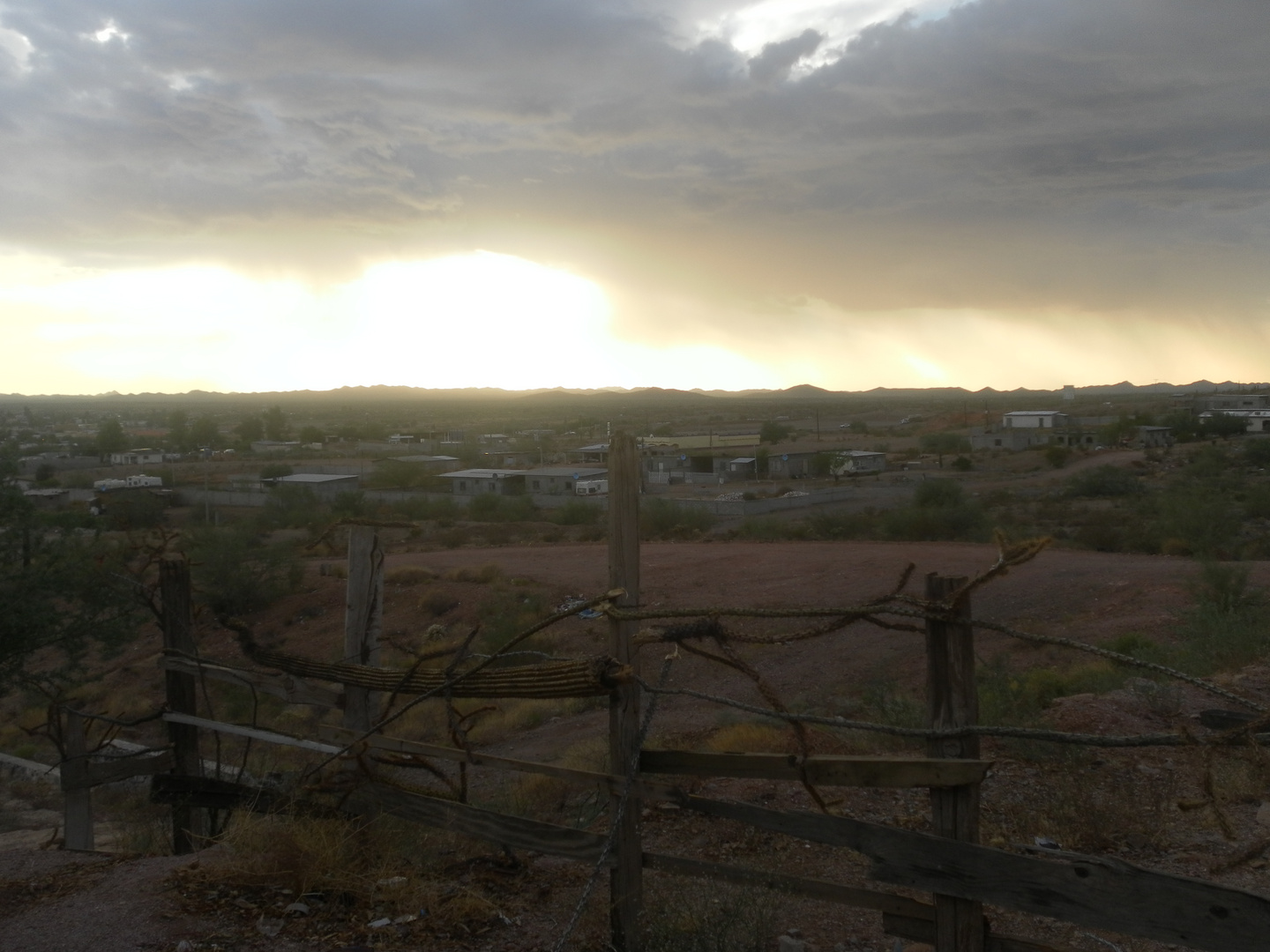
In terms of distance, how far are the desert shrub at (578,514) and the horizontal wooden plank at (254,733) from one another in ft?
117

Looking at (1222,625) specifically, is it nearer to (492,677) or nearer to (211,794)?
(492,677)

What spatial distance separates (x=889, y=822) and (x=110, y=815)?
8.38m

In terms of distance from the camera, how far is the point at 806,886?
3.99 m

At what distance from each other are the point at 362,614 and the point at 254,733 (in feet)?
3.20

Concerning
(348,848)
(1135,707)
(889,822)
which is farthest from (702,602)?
(348,848)

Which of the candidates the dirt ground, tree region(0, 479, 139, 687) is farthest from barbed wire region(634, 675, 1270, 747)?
tree region(0, 479, 139, 687)

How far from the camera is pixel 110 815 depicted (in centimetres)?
1054

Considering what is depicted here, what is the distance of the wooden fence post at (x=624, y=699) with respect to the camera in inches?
168

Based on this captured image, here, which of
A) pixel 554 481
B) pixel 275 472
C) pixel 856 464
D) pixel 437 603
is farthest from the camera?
pixel 856 464

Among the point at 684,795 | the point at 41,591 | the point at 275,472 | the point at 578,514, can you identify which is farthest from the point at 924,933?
the point at 275,472

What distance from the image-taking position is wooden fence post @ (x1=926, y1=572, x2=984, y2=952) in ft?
11.4

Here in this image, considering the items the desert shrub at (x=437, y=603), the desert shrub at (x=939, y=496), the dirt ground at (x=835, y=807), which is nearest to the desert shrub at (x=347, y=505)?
the desert shrub at (x=437, y=603)

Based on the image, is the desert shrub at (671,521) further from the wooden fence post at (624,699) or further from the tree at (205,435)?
the tree at (205,435)

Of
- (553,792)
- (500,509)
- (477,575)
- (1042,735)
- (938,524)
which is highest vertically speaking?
(1042,735)
